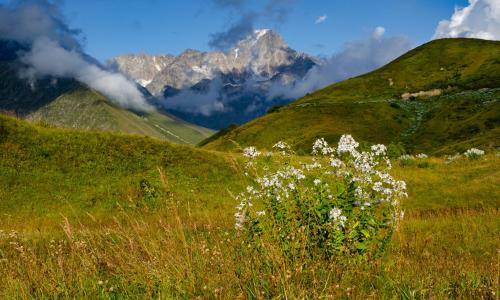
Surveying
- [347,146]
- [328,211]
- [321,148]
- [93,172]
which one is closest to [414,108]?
[93,172]

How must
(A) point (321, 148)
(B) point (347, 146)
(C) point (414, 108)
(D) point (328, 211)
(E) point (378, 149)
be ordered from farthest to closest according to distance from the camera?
(C) point (414, 108)
(A) point (321, 148)
(E) point (378, 149)
(B) point (347, 146)
(D) point (328, 211)

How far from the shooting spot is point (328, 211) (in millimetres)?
8320

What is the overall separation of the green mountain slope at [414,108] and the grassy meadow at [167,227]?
106 feet

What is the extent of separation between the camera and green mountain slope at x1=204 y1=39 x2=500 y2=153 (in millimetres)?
64750

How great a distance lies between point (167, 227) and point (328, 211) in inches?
134

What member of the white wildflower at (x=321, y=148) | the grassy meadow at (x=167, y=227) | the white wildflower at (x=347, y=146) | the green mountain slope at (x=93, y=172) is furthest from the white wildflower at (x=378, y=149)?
the green mountain slope at (x=93, y=172)

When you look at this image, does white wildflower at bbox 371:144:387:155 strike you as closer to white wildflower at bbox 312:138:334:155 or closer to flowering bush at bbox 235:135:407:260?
flowering bush at bbox 235:135:407:260

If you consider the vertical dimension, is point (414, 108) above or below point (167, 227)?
above

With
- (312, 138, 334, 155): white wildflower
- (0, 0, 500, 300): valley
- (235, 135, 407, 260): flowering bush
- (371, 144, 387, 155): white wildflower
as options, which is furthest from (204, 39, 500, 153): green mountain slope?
(235, 135, 407, 260): flowering bush

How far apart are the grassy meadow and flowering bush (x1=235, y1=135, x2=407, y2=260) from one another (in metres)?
0.47

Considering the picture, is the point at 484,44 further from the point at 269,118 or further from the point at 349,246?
the point at 349,246

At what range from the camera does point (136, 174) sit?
25.2m

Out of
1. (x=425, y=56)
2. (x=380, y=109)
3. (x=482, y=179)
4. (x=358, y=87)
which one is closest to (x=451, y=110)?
(x=380, y=109)

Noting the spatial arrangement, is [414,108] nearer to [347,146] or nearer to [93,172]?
[93,172]
